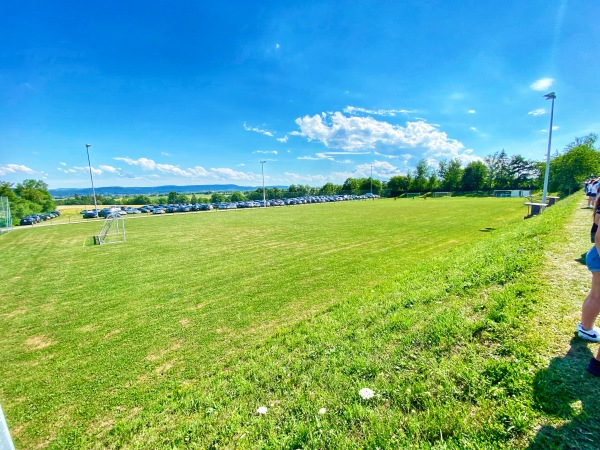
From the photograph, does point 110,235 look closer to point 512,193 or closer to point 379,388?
point 379,388

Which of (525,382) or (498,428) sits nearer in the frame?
(498,428)

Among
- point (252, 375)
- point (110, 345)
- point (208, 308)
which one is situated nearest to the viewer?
point (252, 375)

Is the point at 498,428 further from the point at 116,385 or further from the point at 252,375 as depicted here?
the point at 116,385

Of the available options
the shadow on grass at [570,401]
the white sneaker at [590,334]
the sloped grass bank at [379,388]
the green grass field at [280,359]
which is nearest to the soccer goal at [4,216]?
the green grass field at [280,359]

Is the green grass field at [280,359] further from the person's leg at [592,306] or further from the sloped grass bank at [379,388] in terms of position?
the person's leg at [592,306]

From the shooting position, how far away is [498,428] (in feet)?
6.40

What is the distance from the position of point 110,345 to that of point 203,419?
3.15 metres

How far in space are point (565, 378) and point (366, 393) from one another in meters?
1.71

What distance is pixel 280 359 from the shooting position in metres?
3.70

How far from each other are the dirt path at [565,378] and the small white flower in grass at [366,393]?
1.23 metres

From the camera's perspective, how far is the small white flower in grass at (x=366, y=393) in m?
2.60

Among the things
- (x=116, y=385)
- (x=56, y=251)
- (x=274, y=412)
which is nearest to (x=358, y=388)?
(x=274, y=412)

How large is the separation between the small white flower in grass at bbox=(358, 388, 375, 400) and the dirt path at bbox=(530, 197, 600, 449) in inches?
48.6

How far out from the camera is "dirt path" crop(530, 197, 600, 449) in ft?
5.90
